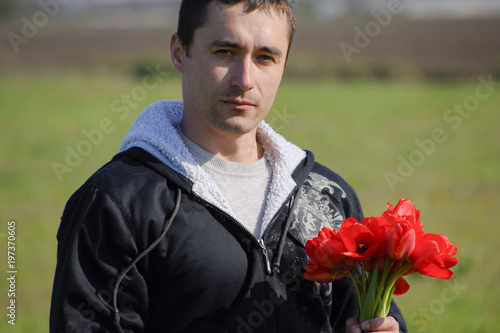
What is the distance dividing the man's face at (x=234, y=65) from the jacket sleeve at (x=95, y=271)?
19.5 inches

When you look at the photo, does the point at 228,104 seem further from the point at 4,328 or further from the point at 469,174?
the point at 469,174

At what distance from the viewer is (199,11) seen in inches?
82.0

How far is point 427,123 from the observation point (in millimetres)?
16031

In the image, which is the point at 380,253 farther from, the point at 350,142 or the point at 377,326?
the point at 350,142

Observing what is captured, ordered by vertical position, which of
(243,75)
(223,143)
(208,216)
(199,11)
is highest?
(199,11)

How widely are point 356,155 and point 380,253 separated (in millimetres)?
10739

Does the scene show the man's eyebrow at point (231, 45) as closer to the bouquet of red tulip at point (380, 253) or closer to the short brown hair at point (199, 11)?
the short brown hair at point (199, 11)

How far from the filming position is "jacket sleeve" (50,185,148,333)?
1.84 m

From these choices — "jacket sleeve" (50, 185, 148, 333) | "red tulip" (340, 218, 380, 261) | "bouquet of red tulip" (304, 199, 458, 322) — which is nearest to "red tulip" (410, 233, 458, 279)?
"bouquet of red tulip" (304, 199, 458, 322)

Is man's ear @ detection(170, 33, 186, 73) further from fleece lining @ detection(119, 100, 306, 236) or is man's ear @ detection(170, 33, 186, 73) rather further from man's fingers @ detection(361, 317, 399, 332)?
man's fingers @ detection(361, 317, 399, 332)

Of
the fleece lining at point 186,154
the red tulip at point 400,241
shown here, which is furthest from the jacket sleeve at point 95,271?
the red tulip at point 400,241

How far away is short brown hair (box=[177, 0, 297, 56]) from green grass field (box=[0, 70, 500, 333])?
366 cm

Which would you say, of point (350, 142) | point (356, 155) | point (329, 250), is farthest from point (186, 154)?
point (350, 142)

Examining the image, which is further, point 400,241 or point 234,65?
point 234,65
